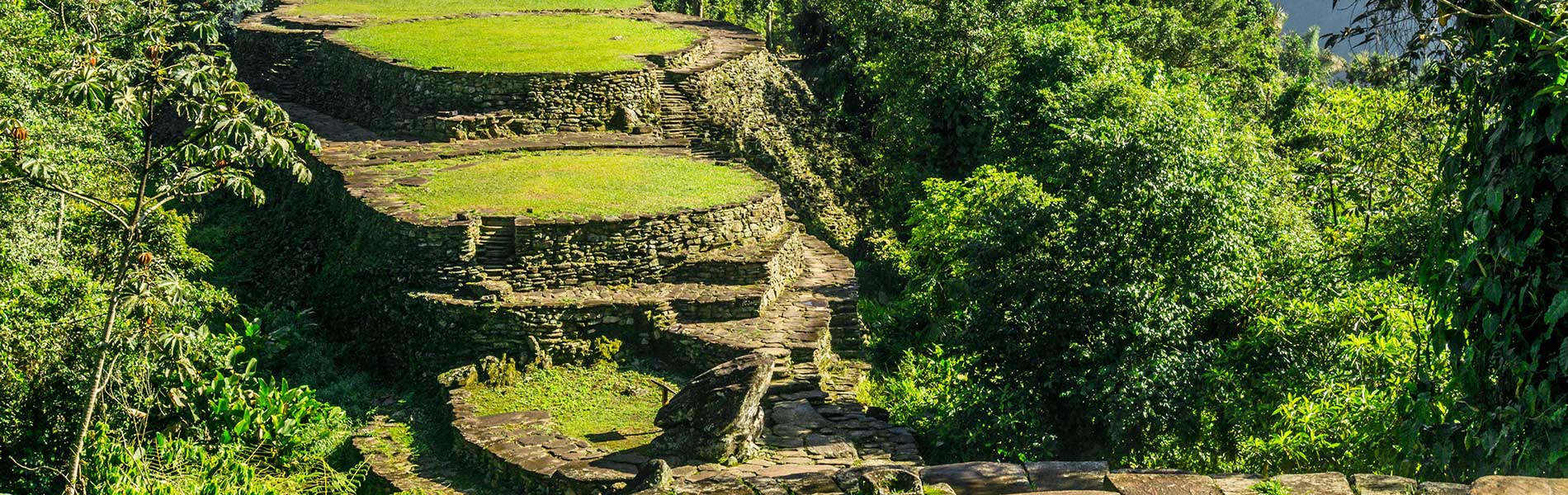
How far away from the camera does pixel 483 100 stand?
24016 mm

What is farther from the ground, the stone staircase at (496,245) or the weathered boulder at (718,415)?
the stone staircase at (496,245)

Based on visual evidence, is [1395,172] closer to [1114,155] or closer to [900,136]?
[1114,155]

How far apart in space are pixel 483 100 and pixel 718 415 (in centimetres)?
1202

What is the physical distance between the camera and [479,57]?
84.2 ft

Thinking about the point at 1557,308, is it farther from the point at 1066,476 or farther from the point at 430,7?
the point at 430,7

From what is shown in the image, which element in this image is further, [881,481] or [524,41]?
[524,41]

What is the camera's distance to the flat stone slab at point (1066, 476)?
748 cm

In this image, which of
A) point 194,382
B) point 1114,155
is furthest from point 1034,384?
point 194,382

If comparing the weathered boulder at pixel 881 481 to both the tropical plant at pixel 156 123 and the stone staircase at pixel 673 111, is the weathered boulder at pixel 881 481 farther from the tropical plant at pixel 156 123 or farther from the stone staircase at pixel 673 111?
the stone staircase at pixel 673 111

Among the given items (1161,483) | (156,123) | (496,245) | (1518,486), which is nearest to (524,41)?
(496,245)

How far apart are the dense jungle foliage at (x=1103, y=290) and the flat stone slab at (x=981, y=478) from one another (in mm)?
2747

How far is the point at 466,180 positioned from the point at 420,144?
3.17 meters

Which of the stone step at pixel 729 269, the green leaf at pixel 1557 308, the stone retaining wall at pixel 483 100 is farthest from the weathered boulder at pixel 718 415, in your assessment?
the stone retaining wall at pixel 483 100

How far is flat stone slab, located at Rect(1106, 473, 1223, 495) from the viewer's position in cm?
722
